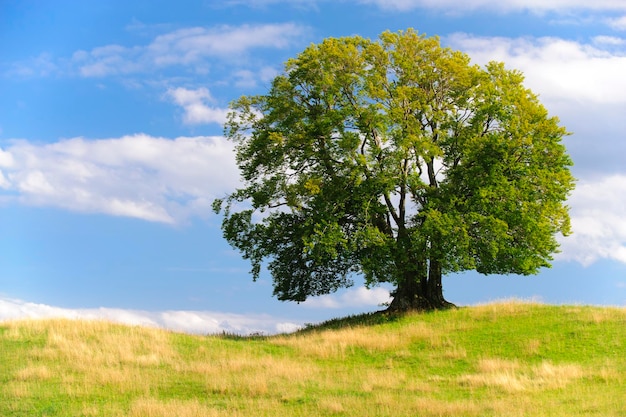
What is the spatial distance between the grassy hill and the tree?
3.43 m

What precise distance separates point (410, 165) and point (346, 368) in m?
12.5

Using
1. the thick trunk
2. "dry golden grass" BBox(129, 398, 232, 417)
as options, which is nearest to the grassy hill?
"dry golden grass" BBox(129, 398, 232, 417)

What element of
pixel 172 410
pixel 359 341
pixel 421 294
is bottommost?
pixel 172 410

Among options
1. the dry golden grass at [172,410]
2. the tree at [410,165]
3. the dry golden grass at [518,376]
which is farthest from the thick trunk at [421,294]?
the dry golden grass at [172,410]

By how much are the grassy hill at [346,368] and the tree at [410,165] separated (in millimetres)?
3429

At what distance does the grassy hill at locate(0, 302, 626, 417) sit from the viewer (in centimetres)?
1733

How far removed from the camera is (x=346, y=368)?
24.5 meters

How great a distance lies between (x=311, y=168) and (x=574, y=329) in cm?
1528

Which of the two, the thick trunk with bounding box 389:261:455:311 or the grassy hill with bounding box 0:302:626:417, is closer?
the grassy hill with bounding box 0:302:626:417

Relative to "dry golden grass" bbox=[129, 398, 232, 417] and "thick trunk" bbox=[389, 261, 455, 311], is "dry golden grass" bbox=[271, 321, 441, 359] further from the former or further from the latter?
"dry golden grass" bbox=[129, 398, 232, 417]

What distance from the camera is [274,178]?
33906mm

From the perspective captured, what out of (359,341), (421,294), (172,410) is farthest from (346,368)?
(421,294)

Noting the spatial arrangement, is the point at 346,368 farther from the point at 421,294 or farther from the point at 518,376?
the point at 421,294

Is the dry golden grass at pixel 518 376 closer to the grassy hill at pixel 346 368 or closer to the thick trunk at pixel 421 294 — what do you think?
the grassy hill at pixel 346 368
